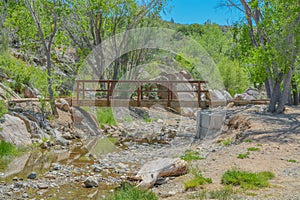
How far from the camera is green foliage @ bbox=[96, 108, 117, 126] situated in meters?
14.7

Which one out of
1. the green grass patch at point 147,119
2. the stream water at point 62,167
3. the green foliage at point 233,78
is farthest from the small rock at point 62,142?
the green foliage at point 233,78

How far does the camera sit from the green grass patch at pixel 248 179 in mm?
4930

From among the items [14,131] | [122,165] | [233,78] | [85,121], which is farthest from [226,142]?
[233,78]

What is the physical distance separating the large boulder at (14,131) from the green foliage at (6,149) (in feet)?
1.34

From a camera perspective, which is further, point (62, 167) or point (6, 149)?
point (6, 149)

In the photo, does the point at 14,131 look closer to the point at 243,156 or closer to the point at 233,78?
the point at 243,156

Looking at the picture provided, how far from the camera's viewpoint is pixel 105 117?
1496 centimetres

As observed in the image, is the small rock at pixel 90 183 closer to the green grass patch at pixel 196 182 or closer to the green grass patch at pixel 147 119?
the green grass patch at pixel 196 182

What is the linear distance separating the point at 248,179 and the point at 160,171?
5.06 ft

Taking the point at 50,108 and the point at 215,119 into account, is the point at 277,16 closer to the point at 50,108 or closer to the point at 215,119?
the point at 215,119

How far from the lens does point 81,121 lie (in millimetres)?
13203

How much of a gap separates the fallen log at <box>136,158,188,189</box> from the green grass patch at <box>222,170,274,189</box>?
3.32 feet

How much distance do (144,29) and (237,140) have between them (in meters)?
10.9

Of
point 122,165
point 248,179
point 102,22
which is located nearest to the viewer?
point 248,179
